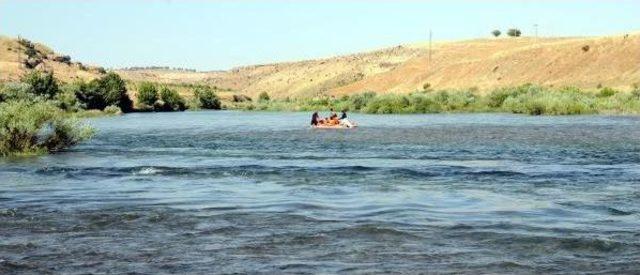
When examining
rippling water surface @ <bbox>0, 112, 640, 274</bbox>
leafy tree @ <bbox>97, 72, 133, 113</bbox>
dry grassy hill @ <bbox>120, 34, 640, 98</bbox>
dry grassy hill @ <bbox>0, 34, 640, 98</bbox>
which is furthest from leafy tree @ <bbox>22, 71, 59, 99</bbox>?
rippling water surface @ <bbox>0, 112, 640, 274</bbox>

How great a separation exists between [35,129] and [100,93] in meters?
70.1

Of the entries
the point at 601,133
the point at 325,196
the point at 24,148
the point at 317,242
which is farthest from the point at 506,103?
the point at 317,242

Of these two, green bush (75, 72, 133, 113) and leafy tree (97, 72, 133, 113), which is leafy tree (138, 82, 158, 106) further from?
green bush (75, 72, 133, 113)

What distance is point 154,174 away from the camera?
25.5 meters

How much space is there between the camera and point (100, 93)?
101438 mm

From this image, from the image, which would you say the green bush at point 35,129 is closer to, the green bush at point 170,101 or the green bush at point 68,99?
the green bush at point 68,99

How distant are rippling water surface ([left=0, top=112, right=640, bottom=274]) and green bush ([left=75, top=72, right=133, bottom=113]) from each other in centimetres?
6901

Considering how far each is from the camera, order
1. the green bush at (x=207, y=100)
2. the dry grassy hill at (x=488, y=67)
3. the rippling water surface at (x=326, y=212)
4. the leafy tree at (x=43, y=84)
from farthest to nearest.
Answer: the green bush at (x=207, y=100), the dry grassy hill at (x=488, y=67), the leafy tree at (x=43, y=84), the rippling water surface at (x=326, y=212)

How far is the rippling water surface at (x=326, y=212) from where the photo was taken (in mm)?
11914

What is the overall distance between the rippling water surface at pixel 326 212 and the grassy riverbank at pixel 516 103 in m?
41.4

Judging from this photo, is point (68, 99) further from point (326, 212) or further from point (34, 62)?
point (326, 212)

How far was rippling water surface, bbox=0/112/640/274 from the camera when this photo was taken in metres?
11.9

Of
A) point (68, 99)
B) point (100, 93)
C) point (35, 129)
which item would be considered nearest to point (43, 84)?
point (68, 99)

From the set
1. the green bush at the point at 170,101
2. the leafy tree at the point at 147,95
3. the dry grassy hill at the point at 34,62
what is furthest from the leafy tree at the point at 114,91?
the dry grassy hill at the point at 34,62
